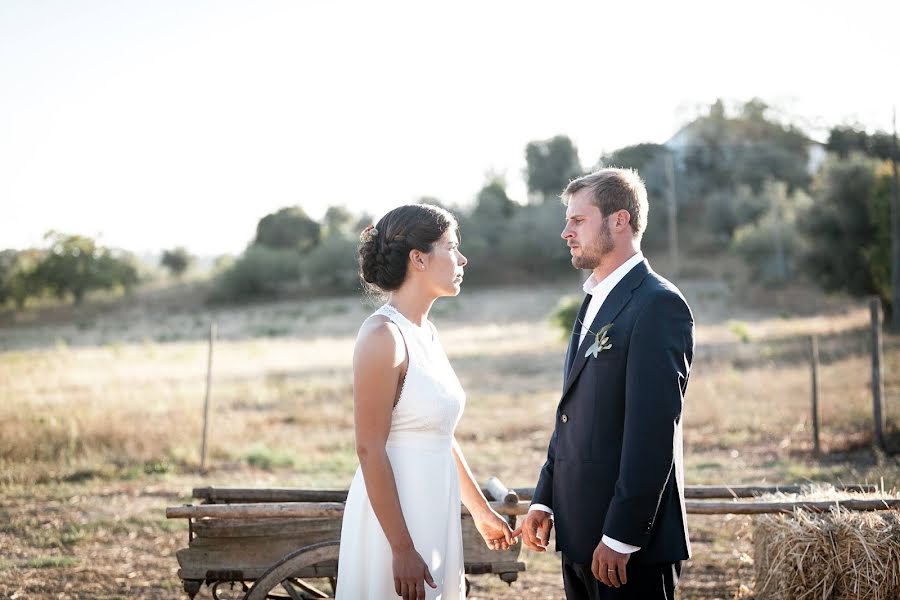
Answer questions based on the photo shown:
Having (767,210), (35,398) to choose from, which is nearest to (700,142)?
(767,210)

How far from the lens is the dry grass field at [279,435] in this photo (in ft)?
23.0

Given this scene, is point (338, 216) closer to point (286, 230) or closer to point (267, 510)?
point (286, 230)

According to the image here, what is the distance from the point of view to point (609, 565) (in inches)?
115

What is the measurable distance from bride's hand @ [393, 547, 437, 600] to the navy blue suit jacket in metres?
0.59

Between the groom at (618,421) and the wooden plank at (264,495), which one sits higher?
the groom at (618,421)

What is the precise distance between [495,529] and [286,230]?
235ft

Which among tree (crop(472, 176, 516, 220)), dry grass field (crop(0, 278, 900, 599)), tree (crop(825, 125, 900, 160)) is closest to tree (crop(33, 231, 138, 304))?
dry grass field (crop(0, 278, 900, 599))

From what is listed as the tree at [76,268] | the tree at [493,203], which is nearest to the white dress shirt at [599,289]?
the tree at [76,268]

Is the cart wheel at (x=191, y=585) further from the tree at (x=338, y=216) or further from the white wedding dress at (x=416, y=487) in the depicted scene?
the tree at (x=338, y=216)

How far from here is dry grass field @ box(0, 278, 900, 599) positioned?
7.02m

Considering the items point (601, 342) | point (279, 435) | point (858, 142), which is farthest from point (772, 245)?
point (601, 342)

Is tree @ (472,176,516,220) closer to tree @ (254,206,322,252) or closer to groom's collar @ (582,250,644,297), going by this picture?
tree @ (254,206,322,252)

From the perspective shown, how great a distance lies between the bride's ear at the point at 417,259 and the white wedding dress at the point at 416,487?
194 mm

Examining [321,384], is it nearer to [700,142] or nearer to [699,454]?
[699,454]
